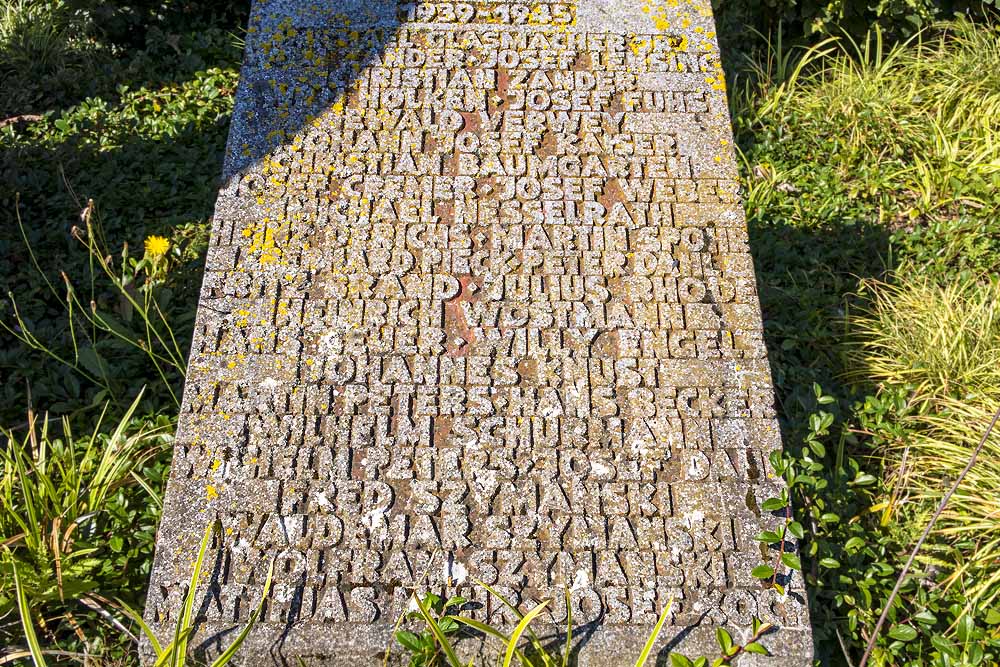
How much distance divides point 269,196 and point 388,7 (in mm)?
866

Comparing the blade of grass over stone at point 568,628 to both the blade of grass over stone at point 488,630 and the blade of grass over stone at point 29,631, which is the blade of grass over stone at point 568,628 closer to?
the blade of grass over stone at point 488,630

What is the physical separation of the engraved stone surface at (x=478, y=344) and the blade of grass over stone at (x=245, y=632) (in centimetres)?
3

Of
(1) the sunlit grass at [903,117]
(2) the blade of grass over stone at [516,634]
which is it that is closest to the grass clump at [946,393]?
(1) the sunlit grass at [903,117]

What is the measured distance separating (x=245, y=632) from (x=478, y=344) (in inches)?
41.0

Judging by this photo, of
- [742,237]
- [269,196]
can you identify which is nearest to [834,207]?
[742,237]

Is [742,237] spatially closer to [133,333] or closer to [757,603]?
[757,603]

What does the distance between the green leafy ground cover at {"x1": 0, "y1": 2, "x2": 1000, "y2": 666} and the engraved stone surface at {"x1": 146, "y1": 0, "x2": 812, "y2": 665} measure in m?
0.36

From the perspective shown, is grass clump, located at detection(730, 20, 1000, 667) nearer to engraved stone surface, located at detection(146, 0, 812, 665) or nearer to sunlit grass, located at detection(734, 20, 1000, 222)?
sunlit grass, located at detection(734, 20, 1000, 222)

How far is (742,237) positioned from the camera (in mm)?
2992

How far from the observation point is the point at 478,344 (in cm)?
281

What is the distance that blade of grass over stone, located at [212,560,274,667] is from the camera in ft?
7.48

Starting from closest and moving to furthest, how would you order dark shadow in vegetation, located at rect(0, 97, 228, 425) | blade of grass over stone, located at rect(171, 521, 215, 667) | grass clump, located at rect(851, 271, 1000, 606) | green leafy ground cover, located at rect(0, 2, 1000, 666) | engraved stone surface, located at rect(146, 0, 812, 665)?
blade of grass over stone, located at rect(171, 521, 215, 667) → engraved stone surface, located at rect(146, 0, 812, 665) → green leafy ground cover, located at rect(0, 2, 1000, 666) → grass clump, located at rect(851, 271, 1000, 606) → dark shadow in vegetation, located at rect(0, 97, 228, 425)

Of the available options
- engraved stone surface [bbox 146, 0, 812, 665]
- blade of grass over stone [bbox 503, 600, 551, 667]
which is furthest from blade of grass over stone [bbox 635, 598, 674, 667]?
blade of grass over stone [bbox 503, 600, 551, 667]

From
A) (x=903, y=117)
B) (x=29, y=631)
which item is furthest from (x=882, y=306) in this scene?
(x=29, y=631)
